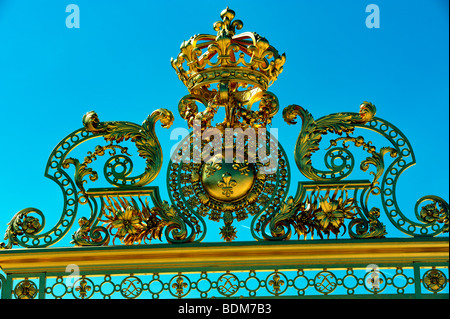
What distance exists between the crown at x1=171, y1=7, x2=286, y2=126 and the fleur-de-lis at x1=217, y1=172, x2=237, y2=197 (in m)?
0.55

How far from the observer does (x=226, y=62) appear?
5527 mm

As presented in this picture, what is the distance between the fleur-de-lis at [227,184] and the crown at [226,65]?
55 centimetres

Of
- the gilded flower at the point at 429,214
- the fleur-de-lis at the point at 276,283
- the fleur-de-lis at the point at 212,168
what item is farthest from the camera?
the fleur-de-lis at the point at 212,168

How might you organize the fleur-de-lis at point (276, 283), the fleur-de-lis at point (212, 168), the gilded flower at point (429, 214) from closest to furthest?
the fleur-de-lis at point (276, 283)
the gilded flower at point (429, 214)
the fleur-de-lis at point (212, 168)

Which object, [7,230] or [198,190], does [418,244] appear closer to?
[198,190]

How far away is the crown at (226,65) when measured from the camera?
5523 millimetres

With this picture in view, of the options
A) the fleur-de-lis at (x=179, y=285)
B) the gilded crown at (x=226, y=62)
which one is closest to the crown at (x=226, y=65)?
the gilded crown at (x=226, y=62)

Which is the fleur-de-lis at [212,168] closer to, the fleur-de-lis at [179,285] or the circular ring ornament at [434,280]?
the fleur-de-lis at [179,285]

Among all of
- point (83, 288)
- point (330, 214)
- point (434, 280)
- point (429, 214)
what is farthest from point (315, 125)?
point (83, 288)

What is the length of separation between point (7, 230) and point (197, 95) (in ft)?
5.41

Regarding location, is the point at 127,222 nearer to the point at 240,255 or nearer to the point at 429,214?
the point at 240,255

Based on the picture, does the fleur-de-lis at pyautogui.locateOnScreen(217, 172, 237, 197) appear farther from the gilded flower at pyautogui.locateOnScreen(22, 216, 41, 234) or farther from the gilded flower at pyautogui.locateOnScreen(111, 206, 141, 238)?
the gilded flower at pyautogui.locateOnScreen(22, 216, 41, 234)

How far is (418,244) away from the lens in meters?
5.22

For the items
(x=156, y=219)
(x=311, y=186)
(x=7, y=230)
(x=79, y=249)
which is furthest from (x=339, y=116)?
(x=7, y=230)
